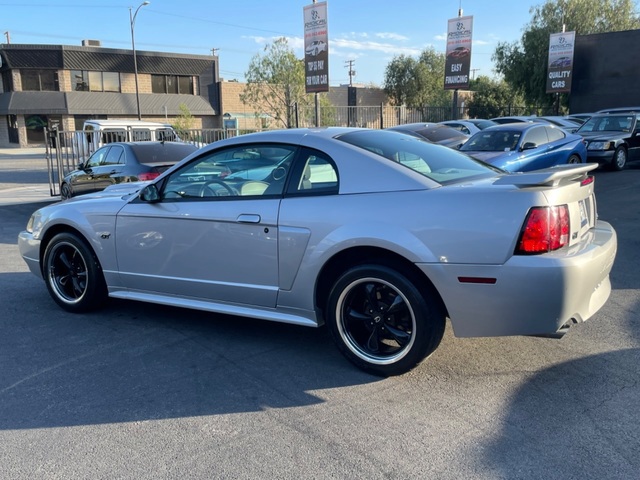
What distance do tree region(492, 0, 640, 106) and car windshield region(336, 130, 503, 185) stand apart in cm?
3783

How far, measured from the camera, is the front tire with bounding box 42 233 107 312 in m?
5.11

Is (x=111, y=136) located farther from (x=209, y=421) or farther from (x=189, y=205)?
(x=209, y=421)

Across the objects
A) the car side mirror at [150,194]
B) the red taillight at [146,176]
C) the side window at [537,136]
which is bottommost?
the red taillight at [146,176]

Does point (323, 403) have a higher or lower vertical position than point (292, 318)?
lower

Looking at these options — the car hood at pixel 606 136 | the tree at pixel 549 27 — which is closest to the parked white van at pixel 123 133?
the car hood at pixel 606 136

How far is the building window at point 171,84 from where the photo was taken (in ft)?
165

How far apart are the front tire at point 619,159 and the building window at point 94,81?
4277 centimetres

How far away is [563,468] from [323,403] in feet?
4.48

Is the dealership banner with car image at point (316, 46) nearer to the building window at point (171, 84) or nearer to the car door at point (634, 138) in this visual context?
the car door at point (634, 138)

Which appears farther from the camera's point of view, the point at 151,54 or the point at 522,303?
the point at 151,54

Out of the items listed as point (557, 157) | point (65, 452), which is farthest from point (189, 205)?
point (557, 157)

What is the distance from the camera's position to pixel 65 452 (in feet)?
9.91

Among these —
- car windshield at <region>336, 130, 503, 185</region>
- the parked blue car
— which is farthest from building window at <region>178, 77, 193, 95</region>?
car windshield at <region>336, 130, 503, 185</region>

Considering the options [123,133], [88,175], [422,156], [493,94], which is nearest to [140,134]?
[123,133]
